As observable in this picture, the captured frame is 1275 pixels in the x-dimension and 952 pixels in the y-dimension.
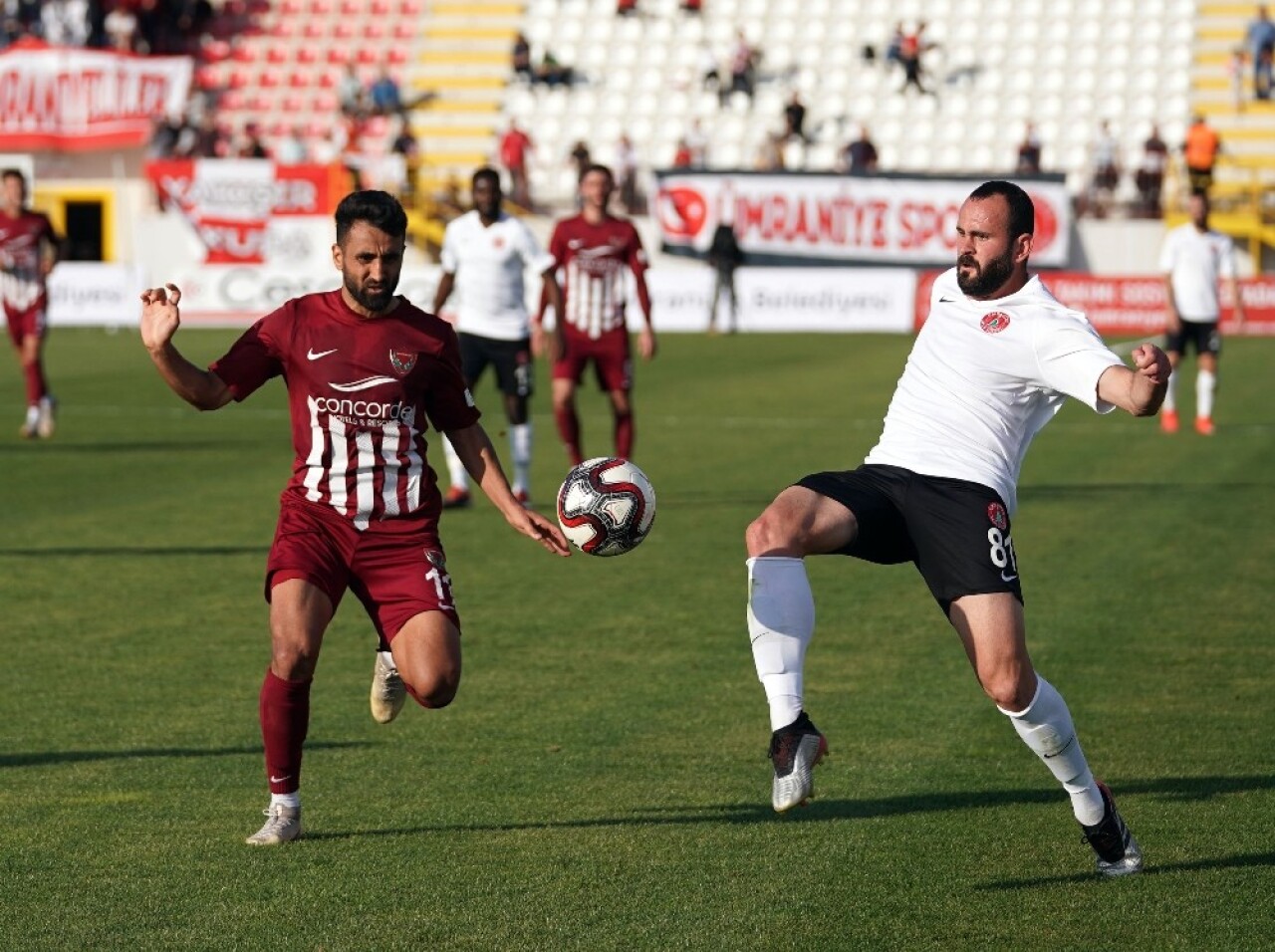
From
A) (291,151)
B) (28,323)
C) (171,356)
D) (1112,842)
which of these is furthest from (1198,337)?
(291,151)

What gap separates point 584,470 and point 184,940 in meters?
2.05

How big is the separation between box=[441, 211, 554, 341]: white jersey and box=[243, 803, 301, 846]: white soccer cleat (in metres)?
8.12

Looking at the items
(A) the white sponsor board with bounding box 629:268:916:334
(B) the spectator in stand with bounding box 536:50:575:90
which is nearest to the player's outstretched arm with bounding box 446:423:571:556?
(A) the white sponsor board with bounding box 629:268:916:334

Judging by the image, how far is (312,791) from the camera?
6555 mm

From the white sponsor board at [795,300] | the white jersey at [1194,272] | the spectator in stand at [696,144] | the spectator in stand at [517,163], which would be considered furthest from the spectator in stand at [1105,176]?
the white jersey at [1194,272]

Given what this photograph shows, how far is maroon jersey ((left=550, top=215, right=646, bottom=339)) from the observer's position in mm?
14508

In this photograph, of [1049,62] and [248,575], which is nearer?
[248,575]

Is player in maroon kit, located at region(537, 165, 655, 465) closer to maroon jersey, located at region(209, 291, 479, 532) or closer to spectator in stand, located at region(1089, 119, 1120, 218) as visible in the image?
maroon jersey, located at region(209, 291, 479, 532)

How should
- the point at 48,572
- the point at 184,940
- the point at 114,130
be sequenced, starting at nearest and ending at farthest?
the point at 184,940 → the point at 48,572 → the point at 114,130

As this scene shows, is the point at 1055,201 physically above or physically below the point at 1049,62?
below

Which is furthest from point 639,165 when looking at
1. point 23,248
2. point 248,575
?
point 248,575

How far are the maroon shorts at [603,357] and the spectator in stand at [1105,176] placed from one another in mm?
25590

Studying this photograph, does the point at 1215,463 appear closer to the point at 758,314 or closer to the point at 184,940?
the point at 184,940

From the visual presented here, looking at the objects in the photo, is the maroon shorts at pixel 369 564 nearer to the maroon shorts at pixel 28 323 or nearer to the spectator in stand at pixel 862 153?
the maroon shorts at pixel 28 323
